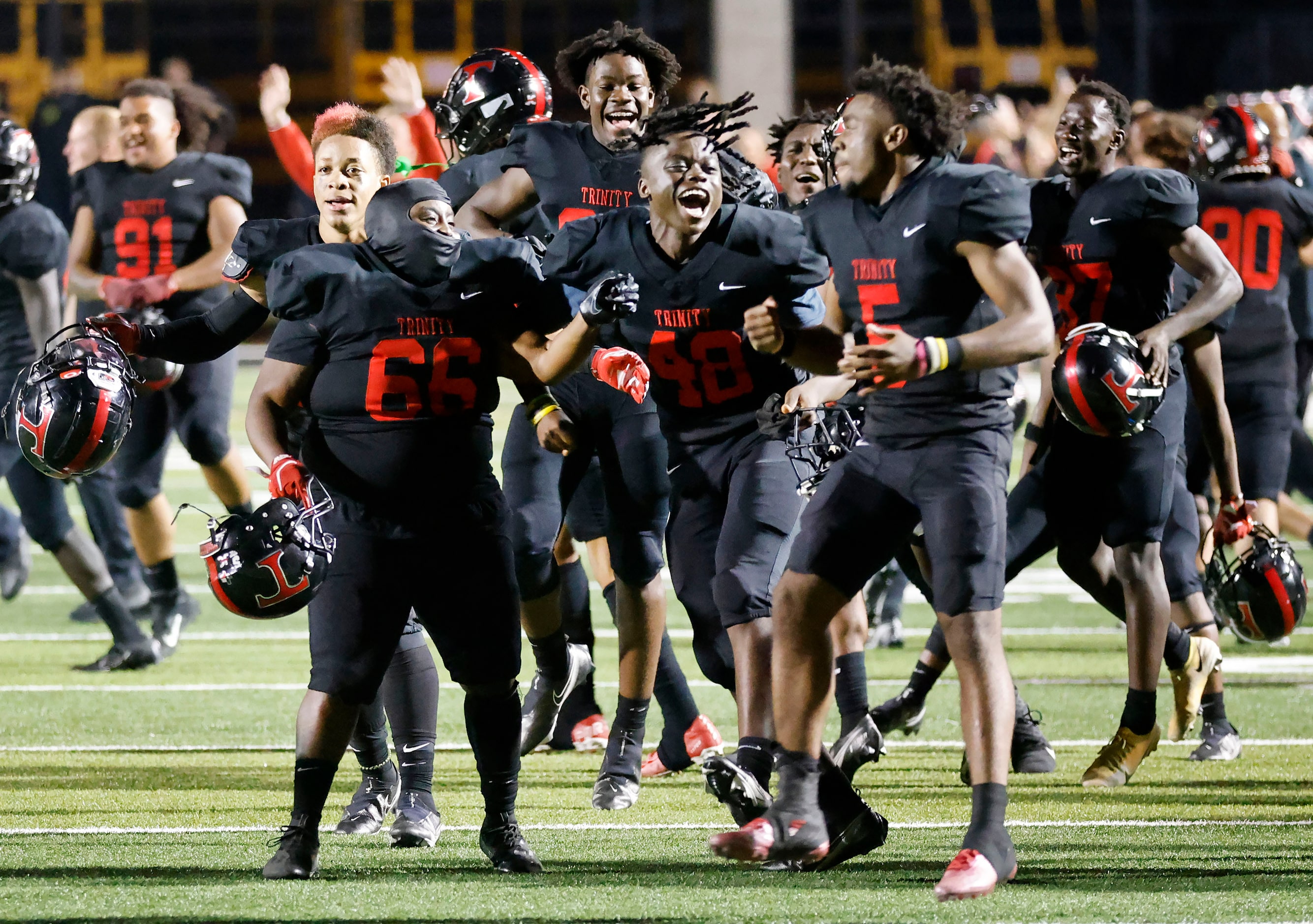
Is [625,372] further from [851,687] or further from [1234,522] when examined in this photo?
[1234,522]

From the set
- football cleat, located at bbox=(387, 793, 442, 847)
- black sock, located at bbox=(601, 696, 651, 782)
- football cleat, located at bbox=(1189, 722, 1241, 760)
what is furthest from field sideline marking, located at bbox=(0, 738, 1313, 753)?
football cleat, located at bbox=(387, 793, 442, 847)

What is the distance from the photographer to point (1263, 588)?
21.8ft

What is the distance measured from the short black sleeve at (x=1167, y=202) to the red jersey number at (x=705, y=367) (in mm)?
1312

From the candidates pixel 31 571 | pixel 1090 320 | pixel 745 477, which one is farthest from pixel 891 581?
pixel 31 571

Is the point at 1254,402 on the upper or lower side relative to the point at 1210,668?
upper

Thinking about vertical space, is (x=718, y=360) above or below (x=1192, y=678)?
above

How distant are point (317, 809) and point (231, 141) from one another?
21.2 meters

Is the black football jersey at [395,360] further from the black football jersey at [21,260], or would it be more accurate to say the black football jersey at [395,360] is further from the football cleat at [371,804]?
the black football jersey at [21,260]

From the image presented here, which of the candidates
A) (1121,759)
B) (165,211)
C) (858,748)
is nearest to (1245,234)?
(1121,759)

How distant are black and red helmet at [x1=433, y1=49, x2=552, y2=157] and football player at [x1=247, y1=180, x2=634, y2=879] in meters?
2.28

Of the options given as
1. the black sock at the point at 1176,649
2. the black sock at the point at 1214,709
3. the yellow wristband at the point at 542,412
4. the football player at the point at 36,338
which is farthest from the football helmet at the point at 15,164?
the black sock at the point at 1214,709

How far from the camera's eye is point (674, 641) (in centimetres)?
888

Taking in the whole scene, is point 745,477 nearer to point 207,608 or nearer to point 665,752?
point 665,752

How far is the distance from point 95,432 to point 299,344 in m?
0.66
